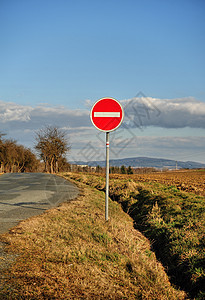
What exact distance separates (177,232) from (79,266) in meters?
3.59

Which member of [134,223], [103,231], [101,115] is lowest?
[134,223]

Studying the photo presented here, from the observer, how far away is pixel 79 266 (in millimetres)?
3988

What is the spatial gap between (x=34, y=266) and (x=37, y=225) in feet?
7.31

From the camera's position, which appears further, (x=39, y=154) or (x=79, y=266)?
(x=39, y=154)

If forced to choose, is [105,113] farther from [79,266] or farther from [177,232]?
[79,266]

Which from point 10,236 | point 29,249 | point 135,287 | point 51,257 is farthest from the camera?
point 10,236

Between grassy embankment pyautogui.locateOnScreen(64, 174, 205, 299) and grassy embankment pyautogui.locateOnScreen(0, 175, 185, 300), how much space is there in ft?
1.63

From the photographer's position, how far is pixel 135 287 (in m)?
3.72

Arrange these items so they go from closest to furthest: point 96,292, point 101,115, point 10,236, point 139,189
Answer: point 96,292
point 10,236
point 101,115
point 139,189

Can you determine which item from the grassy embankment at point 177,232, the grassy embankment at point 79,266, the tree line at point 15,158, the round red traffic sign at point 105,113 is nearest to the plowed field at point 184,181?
the grassy embankment at point 177,232

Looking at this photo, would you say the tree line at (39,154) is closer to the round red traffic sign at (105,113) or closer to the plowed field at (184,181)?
the plowed field at (184,181)

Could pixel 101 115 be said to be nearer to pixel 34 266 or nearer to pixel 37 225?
pixel 37 225

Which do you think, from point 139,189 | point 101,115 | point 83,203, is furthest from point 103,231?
point 139,189

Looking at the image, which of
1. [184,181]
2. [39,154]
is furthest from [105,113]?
[39,154]
